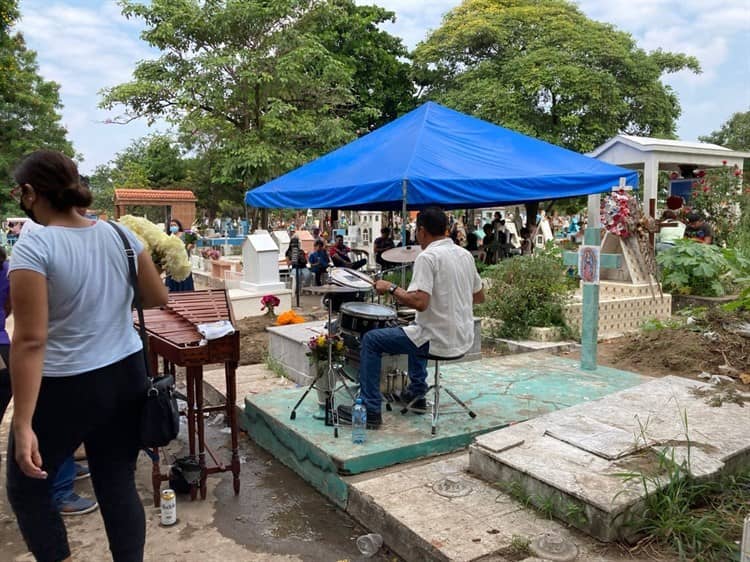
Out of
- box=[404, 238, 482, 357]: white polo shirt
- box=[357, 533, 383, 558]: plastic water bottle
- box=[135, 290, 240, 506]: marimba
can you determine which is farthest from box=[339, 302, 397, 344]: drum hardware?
box=[357, 533, 383, 558]: plastic water bottle

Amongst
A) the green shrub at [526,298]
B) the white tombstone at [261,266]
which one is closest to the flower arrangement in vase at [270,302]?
the white tombstone at [261,266]

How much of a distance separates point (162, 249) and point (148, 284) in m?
1.24

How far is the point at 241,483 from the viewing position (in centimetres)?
412

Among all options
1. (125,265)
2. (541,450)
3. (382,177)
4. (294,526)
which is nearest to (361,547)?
(294,526)

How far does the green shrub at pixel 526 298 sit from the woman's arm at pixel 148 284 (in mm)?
5465

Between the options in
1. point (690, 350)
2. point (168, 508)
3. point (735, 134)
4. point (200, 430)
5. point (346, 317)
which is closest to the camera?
point (168, 508)

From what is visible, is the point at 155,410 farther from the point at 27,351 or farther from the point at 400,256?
the point at 400,256

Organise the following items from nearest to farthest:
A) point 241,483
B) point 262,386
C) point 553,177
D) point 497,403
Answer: point 241,483, point 497,403, point 262,386, point 553,177

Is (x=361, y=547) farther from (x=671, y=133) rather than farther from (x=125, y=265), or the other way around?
(x=671, y=133)

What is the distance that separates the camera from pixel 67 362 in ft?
7.04

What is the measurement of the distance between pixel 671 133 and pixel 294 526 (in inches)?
1008

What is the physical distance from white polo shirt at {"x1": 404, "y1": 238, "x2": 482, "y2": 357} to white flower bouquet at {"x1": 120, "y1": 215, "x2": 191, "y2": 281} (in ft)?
4.70

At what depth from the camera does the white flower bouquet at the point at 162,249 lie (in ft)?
11.8

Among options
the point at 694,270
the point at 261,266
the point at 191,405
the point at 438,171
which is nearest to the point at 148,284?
the point at 191,405
